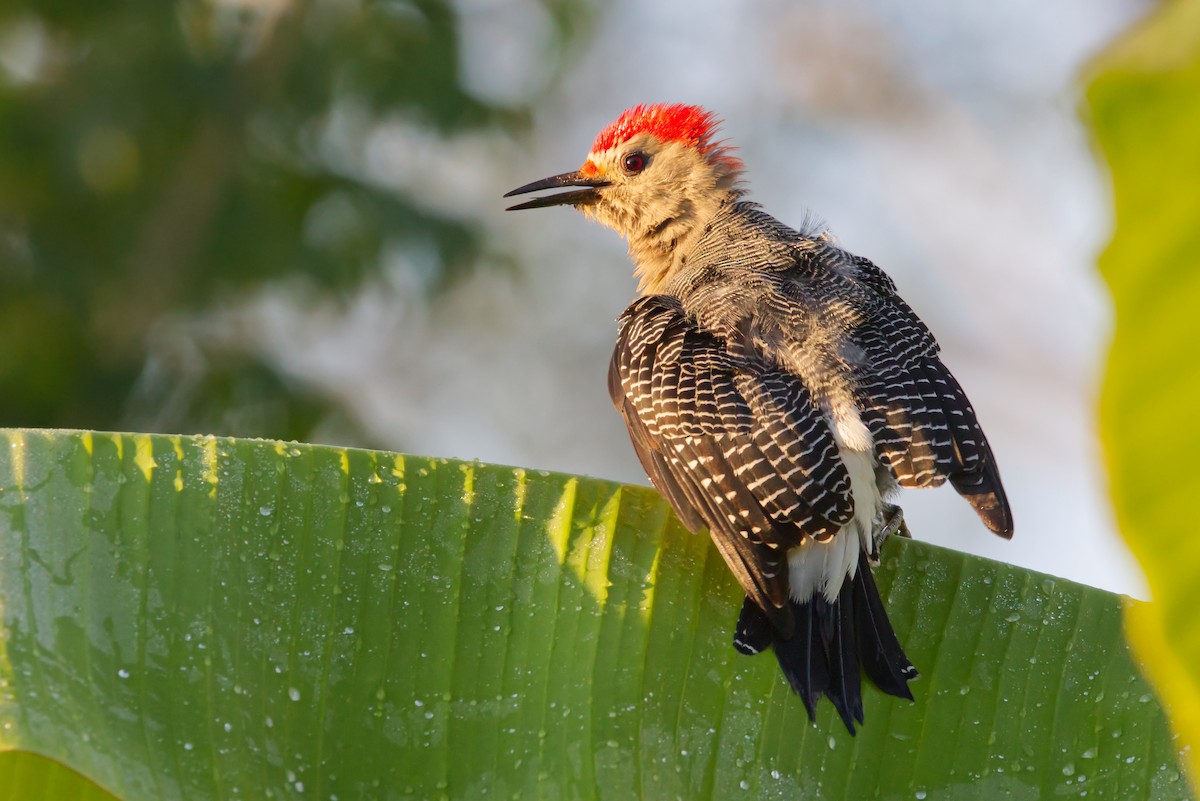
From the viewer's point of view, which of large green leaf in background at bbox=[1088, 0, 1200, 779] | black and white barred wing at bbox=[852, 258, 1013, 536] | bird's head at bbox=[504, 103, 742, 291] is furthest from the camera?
bird's head at bbox=[504, 103, 742, 291]

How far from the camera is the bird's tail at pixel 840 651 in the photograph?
96.7 inches

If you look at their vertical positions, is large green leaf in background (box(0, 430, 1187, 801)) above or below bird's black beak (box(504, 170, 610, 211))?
below

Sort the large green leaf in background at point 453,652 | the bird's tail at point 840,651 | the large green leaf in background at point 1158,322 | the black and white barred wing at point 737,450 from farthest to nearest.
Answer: the black and white barred wing at point 737,450 < the bird's tail at point 840,651 < the large green leaf in background at point 453,652 < the large green leaf in background at point 1158,322

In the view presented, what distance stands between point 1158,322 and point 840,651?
5.99 feet

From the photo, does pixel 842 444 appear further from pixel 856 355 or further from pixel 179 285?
pixel 179 285

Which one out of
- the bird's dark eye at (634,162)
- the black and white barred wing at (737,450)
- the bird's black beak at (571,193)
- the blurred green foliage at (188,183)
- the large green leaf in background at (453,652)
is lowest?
the large green leaf in background at (453,652)

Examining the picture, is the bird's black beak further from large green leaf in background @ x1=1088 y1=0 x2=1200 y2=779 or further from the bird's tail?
large green leaf in background @ x1=1088 y1=0 x2=1200 y2=779

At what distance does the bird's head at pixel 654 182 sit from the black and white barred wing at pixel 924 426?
1.19 meters

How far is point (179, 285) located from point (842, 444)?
6.80 m

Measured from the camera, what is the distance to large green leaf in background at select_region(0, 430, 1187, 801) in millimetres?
2232

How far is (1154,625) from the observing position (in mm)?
778

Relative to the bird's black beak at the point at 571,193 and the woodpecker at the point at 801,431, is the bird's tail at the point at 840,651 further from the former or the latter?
the bird's black beak at the point at 571,193

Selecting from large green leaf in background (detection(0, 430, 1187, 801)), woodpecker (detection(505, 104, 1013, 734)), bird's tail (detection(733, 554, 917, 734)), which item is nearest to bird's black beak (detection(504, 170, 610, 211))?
woodpecker (detection(505, 104, 1013, 734))

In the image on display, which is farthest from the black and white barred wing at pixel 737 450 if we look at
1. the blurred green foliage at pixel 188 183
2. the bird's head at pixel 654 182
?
the blurred green foliage at pixel 188 183
